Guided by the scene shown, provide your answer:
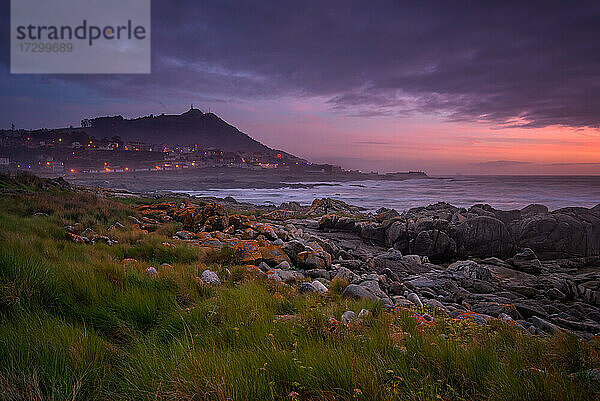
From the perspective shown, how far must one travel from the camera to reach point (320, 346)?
2.31 meters

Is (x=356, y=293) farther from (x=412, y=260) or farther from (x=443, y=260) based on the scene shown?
(x=443, y=260)

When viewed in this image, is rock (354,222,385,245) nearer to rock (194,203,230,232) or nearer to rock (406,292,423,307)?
rock (194,203,230,232)

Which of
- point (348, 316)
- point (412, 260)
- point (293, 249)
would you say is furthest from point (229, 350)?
point (412, 260)

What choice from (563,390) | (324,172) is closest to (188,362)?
(563,390)

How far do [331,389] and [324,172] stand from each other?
132 meters

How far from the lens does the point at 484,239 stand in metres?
13.2

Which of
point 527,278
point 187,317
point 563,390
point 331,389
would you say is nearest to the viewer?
point 563,390

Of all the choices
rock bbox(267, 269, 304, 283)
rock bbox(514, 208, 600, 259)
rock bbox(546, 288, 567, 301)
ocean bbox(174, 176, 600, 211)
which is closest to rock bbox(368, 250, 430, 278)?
rock bbox(546, 288, 567, 301)

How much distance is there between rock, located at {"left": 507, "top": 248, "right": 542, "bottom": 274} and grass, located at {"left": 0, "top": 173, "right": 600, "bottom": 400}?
915 centimetres

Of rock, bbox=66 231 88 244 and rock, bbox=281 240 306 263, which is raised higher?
rock, bbox=66 231 88 244

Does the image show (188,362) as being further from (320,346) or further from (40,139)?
(40,139)

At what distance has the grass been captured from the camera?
1.78m

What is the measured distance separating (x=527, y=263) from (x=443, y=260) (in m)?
2.96

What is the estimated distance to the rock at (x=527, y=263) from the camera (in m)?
10.6
